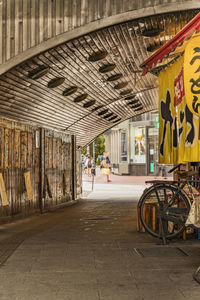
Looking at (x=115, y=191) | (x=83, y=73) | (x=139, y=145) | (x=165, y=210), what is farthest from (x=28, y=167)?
(x=139, y=145)

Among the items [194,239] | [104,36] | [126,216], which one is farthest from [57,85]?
[194,239]

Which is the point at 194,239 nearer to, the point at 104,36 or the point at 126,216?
the point at 126,216

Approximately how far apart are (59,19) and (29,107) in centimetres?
364

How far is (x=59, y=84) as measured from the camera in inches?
429

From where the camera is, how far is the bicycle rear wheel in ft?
22.3

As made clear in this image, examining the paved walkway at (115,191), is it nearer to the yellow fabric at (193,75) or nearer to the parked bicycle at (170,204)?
the parked bicycle at (170,204)

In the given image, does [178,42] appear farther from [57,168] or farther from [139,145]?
[139,145]

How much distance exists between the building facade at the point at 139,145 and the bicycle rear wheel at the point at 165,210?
32186 millimetres

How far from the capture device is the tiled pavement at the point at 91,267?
4340mm

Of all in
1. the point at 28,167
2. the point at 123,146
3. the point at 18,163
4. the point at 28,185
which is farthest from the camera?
the point at 123,146

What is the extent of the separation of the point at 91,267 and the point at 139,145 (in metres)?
36.8

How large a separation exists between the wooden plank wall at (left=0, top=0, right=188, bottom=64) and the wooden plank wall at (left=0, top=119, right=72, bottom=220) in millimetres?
2547

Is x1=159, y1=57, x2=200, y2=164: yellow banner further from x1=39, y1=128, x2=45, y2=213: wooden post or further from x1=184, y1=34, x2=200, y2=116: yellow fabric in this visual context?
x1=39, y1=128, x2=45, y2=213: wooden post

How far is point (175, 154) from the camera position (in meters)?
7.76
